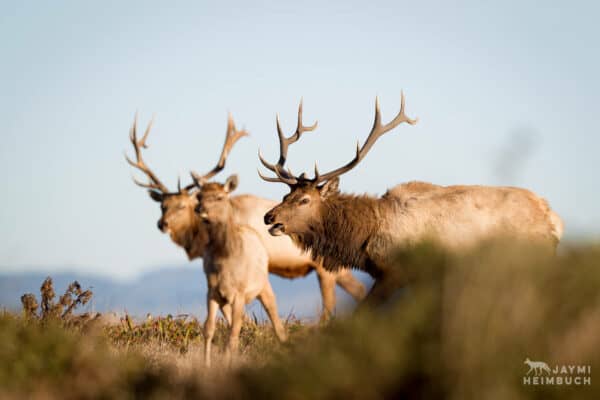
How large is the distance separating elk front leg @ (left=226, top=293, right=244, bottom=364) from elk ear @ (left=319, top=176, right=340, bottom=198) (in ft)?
5.36

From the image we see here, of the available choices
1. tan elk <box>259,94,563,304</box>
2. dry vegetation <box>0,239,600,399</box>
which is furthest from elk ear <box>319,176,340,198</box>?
dry vegetation <box>0,239,600,399</box>

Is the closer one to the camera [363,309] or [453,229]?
[363,309]

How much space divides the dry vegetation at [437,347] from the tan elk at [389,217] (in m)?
3.65

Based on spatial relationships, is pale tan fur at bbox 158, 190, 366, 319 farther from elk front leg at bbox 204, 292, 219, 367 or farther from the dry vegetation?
the dry vegetation

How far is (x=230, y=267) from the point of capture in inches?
366

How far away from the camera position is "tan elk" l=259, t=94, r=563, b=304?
8.85m

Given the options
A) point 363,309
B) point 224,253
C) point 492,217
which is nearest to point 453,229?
point 492,217

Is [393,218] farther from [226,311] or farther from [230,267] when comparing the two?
[226,311]

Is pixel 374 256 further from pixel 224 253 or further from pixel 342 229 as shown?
pixel 224 253

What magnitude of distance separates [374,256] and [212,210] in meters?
2.21

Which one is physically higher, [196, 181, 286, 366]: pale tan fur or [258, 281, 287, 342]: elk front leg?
[196, 181, 286, 366]: pale tan fur

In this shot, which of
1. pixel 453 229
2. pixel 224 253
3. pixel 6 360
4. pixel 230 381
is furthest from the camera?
pixel 224 253

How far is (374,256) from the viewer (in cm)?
892

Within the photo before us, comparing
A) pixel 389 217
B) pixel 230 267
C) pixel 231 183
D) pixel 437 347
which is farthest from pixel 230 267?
pixel 437 347
